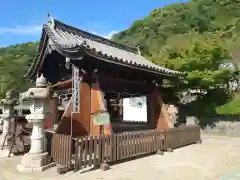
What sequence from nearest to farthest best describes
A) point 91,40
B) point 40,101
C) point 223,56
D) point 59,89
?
point 40,101, point 59,89, point 91,40, point 223,56

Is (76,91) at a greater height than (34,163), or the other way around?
(76,91)

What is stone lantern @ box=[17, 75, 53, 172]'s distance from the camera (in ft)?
23.5

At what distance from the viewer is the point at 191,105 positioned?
17750 millimetres

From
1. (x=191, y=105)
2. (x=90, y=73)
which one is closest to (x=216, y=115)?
(x=191, y=105)

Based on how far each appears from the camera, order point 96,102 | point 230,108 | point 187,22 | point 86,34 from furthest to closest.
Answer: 1. point 187,22
2. point 230,108
3. point 86,34
4. point 96,102

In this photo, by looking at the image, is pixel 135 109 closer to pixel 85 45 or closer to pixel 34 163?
pixel 85 45

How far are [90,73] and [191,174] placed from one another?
5303 millimetres

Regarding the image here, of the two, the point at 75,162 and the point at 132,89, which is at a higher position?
the point at 132,89

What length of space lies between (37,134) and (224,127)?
12.6m

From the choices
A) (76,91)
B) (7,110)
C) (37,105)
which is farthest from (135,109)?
(37,105)

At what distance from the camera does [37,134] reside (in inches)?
297

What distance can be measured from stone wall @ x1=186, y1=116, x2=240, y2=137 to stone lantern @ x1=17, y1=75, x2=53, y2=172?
12.0 meters

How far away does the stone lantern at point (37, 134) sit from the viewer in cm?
717

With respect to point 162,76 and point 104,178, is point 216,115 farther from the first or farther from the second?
point 104,178
